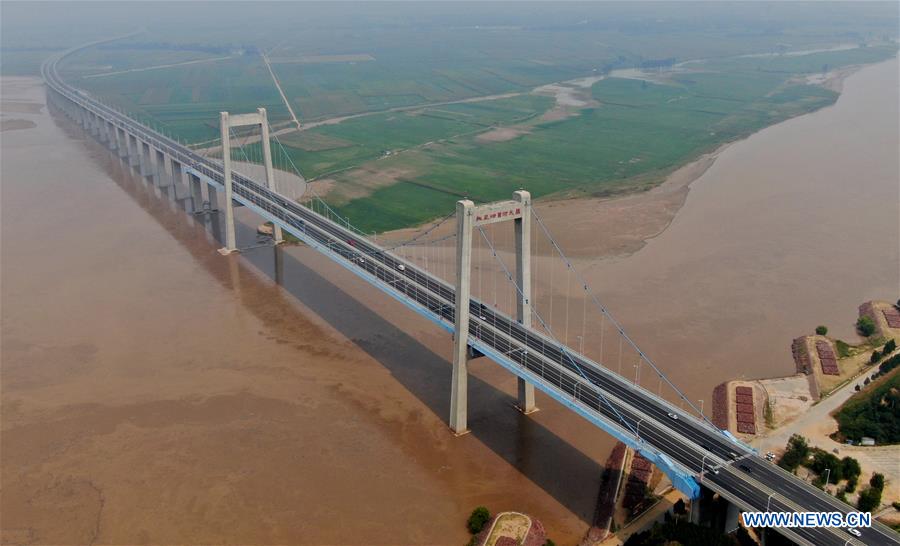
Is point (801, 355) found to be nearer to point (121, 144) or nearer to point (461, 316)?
point (461, 316)

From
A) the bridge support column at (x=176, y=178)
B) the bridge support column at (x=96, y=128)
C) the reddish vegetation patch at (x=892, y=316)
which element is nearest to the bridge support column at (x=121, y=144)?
the bridge support column at (x=96, y=128)

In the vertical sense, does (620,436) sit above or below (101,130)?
below

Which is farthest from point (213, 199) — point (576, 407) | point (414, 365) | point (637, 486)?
point (637, 486)

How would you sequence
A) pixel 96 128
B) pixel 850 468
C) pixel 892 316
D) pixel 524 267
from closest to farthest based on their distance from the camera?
pixel 850 468, pixel 524 267, pixel 892 316, pixel 96 128

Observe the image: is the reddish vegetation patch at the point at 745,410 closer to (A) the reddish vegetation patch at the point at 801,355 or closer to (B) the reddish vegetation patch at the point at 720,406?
(B) the reddish vegetation patch at the point at 720,406

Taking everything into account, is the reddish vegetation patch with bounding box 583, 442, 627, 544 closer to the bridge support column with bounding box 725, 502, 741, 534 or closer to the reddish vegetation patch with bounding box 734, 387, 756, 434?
the bridge support column with bounding box 725, 502, 741, 534

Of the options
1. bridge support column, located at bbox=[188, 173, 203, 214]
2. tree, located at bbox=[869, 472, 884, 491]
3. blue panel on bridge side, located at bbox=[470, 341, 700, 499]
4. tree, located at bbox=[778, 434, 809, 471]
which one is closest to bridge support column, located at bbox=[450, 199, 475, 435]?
blue panel on bridge side, located at bbox=[470, 341, 700, 499]

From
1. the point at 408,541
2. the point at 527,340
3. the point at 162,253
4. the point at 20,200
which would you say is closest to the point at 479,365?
the point at 527,340
